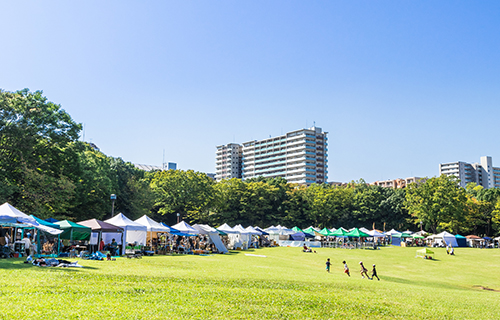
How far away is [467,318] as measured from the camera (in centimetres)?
1314

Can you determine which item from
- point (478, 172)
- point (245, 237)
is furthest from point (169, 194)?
point (478, 172)

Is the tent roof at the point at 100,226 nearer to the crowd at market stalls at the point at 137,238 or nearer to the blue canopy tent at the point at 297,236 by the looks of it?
the crowd at market stalls at the point at 137,238


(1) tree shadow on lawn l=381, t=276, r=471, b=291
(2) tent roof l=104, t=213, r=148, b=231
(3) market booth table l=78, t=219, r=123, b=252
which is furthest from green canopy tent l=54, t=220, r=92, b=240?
(1) tree shadow on lawn l=381, t=276, r=471, b=291

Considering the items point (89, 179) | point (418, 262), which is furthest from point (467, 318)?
point (89, 179)

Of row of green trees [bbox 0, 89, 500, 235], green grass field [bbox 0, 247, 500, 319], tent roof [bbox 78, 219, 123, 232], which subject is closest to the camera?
green grass field [bbox 0, 247, 500, 319]

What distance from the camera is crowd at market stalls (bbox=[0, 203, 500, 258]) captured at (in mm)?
21938

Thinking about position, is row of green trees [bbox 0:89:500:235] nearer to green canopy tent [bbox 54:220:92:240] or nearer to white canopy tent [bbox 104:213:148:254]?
white canopy tent [bbox 104:213:148:254]

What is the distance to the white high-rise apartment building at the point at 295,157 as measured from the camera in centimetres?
14450

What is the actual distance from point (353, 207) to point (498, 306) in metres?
69.1

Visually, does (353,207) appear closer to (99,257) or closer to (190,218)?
(190,218)

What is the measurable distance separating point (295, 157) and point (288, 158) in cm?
312

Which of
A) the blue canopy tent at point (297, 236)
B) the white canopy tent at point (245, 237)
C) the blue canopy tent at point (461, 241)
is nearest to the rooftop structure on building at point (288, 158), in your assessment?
the blue canopy tent at point (461, 241)

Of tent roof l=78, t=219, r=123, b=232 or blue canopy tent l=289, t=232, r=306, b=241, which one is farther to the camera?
blue canopy tent l=289, t=232, r=306, b=241

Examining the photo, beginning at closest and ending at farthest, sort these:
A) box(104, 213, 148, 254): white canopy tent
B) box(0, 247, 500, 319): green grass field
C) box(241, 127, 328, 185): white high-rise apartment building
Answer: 1. box(0, 247, 500, 319): green grass field
2. box(104, 213, 148, 254): white canopy tent
3. box(241, 127, 328, 185): white high-rise apartment building
